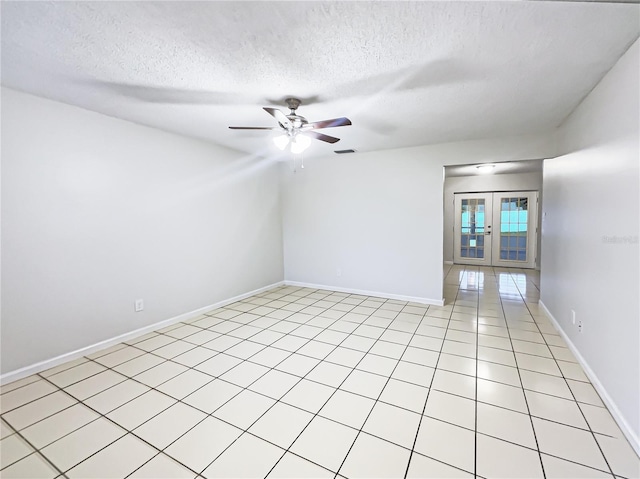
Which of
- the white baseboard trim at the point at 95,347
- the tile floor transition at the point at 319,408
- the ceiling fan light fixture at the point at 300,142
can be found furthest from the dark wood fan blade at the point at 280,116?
the white baseboard trim at the point at 95,347

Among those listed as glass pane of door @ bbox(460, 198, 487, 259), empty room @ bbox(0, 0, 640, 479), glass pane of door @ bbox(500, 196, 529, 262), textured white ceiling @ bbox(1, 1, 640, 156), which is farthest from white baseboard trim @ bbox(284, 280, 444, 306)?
glass pane of door @ bbox(500, 196, 529, 262)

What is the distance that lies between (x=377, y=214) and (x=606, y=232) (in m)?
2.76

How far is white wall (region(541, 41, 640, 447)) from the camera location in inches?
65.4

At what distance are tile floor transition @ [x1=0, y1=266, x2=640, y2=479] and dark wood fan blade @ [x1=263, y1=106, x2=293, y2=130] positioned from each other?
2.12 meters

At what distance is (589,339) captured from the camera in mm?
2256

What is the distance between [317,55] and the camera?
1.81 metres

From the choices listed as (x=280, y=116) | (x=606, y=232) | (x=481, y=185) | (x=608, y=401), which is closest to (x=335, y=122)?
(x=280, y=116)

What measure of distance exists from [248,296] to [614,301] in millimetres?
4248

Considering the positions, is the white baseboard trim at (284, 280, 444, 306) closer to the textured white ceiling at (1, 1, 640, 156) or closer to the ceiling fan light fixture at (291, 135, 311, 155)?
the textured white ceiling at (1, 1, 640, 156)

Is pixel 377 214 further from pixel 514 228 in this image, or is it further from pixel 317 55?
pixel 514 228

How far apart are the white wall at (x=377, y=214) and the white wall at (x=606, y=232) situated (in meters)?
1.21

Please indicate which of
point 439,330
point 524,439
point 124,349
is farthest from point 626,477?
point 124,349

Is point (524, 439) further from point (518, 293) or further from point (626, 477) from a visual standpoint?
point (518, 293)

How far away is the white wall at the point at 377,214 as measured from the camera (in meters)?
4.01
